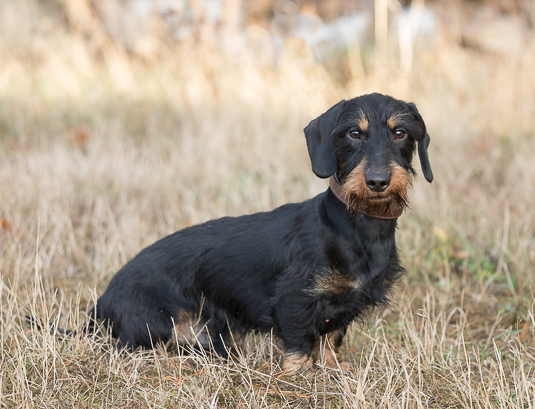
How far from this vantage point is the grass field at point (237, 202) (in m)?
2.76

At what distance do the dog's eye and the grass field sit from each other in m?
→ 1.01

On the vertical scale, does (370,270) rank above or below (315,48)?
below

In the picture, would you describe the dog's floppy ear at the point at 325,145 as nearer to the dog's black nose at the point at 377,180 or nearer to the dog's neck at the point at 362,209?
the dog's neck at the point at 362,209

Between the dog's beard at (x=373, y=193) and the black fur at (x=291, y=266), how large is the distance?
0.27ft

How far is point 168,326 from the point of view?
3.17 m

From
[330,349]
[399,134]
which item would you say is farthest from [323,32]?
[330,349]

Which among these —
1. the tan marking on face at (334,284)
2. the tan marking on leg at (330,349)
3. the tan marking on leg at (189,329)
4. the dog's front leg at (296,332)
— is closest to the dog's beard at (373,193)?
the tan marking on face at (334,284)

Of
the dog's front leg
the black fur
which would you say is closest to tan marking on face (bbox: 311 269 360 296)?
the black fur

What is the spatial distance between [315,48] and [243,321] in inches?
286

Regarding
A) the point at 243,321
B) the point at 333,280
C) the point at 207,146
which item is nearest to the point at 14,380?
the point at 243,321

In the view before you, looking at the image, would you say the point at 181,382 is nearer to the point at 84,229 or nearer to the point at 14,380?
the point at 14,380

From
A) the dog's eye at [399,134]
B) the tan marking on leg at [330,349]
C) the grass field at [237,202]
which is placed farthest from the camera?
the tan marking on leg at [330,349]

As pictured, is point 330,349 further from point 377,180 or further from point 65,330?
point 65,330

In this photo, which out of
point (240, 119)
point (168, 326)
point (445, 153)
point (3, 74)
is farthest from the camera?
point (3, 74)
